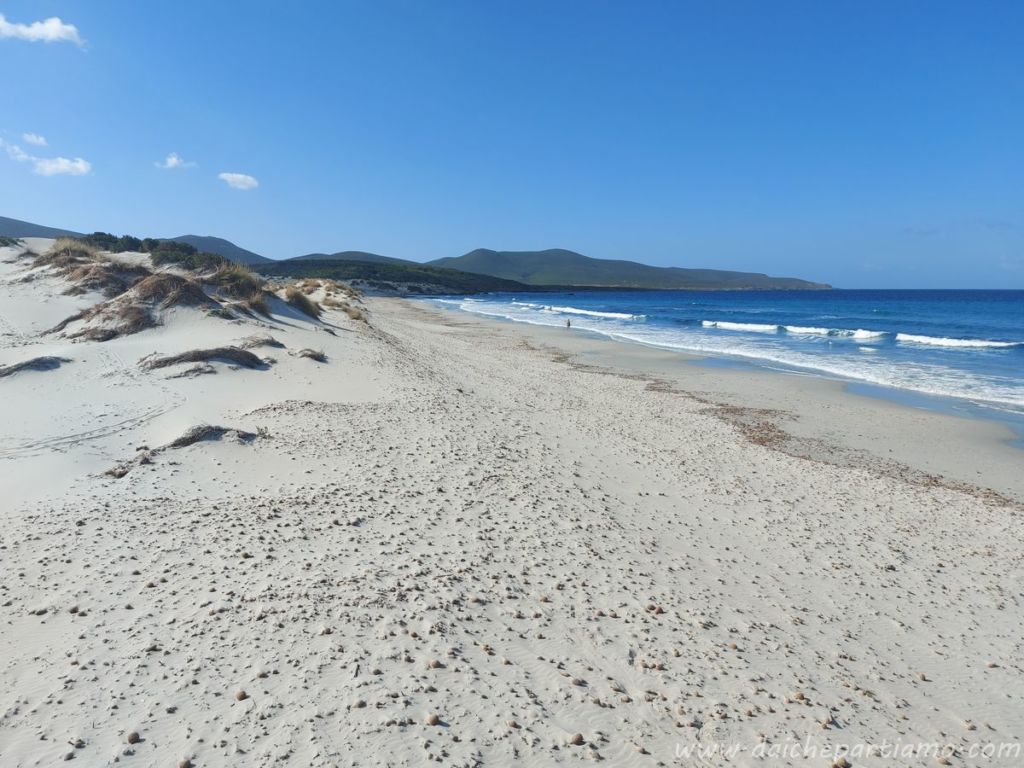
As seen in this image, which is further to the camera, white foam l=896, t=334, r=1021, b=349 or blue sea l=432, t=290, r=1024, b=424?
white foam l=896, t=334, r=1021, b=349

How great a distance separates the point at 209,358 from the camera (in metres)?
12.7

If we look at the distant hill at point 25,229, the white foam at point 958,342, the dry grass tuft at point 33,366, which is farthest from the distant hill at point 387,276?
the dry grass tuft at point 33,366

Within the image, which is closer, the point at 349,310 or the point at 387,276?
the point at 349,310

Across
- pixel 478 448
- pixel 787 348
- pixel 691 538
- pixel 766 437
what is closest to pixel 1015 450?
pixel 766 437

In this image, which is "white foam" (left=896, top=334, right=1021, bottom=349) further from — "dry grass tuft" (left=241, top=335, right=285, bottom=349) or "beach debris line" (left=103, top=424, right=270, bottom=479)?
"beach debris line" (left=103, top=424, right=270, bottom=479)

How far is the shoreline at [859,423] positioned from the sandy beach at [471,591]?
0.21 meters

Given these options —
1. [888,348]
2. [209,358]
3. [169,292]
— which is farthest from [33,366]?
[888,348]

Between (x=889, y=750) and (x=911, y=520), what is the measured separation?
5.04 m

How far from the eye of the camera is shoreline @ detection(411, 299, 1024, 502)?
1087 cm

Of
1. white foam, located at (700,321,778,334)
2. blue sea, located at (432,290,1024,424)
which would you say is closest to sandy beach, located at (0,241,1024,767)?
blue sea, located at (432,290,1024,424)

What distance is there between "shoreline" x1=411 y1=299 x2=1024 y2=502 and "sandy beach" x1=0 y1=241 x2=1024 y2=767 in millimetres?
213

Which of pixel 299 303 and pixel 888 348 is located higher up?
pixel 299 303

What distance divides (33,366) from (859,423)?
17.5 meters

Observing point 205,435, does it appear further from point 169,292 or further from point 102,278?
point 102,278
